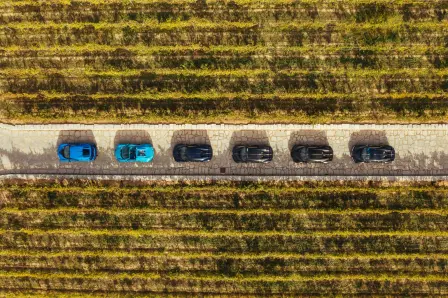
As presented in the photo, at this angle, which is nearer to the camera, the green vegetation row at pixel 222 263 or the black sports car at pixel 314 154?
the black sports car at pixel 314 154

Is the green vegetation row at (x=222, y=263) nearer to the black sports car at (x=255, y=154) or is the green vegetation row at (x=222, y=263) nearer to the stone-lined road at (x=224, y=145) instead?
the stone-lined road at (x=224, y=145)

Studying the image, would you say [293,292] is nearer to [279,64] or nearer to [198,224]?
[198,224]

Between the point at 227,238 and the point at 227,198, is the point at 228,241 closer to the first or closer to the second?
the point at 227,238

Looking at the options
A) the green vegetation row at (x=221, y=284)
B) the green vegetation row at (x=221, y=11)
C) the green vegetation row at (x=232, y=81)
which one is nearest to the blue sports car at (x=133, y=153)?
the green vegetation row at (x=232, y=81)

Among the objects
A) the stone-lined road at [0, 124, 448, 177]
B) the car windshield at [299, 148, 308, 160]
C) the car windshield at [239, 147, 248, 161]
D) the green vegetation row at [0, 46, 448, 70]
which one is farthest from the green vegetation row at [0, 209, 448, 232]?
the green vegetation row at [0, 46, 448, 70]

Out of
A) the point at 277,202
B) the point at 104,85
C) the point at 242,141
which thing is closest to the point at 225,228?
the point at 277,202

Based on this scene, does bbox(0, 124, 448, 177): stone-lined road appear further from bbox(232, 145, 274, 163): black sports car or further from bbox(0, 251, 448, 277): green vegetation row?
bbox(0, 251, 448, 277): green vegetation row
